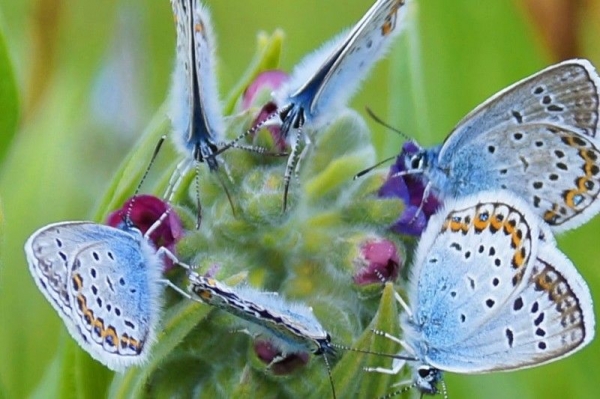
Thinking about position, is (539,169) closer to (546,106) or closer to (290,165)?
(546,106)

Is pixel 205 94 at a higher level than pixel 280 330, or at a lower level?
higher

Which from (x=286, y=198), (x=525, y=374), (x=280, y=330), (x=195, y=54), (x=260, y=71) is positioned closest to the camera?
(x=280, y=330)

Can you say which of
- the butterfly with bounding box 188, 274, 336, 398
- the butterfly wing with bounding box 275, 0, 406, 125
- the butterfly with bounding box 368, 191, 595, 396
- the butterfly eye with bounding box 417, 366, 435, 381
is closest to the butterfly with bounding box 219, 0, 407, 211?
the butterfly wing with bounding box 275, 0, 406, 125

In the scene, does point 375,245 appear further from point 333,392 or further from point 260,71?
point 260,71

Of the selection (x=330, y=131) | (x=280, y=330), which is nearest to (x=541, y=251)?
(x=330, y=131)

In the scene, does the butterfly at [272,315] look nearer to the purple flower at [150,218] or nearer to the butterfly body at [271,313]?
the butterfly body at [271,313]

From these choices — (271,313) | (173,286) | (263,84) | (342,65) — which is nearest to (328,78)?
(342,65)

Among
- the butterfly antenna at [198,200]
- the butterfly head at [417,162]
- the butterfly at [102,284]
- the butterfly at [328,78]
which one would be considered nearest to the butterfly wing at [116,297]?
the butterfly at [102,284]

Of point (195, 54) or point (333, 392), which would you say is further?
point (195, 54)
